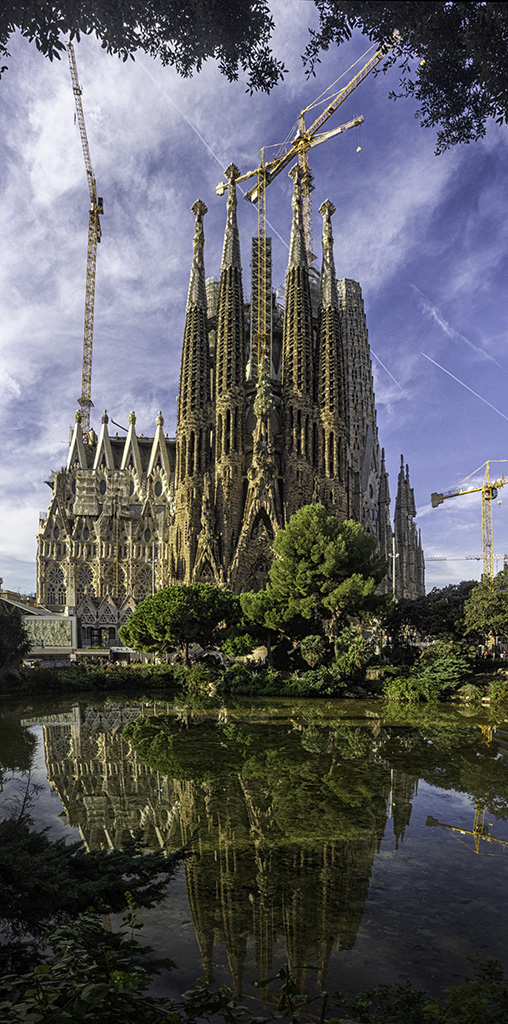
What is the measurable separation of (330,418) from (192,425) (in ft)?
36.8

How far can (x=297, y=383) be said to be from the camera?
50.3 meters

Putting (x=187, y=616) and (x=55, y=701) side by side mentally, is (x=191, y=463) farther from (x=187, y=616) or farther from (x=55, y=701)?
(x=55, y=701)

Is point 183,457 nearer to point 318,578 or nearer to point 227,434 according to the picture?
point 227,434

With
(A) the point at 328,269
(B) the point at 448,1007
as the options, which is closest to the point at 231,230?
(A) the point at 328,269

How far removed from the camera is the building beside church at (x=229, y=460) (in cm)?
4797

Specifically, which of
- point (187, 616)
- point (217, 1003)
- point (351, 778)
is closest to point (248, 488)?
point (187, 616)

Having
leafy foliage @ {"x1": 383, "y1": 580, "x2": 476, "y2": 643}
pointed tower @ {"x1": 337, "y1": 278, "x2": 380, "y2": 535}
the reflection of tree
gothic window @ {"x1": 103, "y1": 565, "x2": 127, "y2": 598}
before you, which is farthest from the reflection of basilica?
pointed tower @ {"x1": 337, "y1": 278, "x2": 380, "y2": 535}

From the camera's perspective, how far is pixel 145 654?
36.7 m

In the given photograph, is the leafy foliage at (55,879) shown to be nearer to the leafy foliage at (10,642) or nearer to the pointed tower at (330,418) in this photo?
the leafy foliage at (10,642)

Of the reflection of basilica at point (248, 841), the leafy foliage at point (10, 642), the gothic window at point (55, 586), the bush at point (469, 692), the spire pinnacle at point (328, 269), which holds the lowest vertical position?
the bush at point (469, 692)

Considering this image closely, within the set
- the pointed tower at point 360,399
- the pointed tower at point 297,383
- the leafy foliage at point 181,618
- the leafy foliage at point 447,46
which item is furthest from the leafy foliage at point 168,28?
the pointed tower at point 360,399

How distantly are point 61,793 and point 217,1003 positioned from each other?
7.94 m

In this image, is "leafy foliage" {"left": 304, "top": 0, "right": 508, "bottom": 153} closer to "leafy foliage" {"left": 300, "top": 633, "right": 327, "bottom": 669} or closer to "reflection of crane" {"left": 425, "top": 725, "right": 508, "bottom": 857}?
"reflection of crane" {"left": 425, "top": 725, "right": 508, "bottom": 857}

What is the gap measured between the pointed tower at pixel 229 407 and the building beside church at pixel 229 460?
0.11 meters
